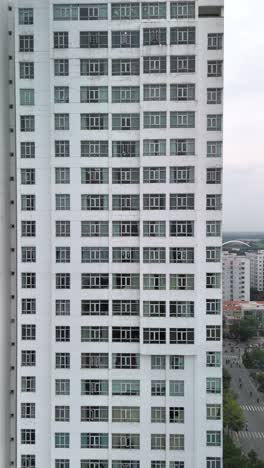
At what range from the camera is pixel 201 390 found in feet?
26.5

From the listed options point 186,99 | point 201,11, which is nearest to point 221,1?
point 201,11

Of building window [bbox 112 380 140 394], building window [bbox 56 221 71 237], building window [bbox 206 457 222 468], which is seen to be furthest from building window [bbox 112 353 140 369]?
building window [bbox 56 221 71 237]

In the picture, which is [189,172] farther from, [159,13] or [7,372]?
[7,372]

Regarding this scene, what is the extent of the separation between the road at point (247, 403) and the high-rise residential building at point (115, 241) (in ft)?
32.0

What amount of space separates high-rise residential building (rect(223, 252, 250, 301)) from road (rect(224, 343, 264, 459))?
7890 millimetres

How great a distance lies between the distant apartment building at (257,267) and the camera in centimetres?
3738

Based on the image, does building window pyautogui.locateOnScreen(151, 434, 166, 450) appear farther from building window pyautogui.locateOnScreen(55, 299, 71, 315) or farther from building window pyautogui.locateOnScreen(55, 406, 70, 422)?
building window pyautogui.locateOnScreen(55, 299, 71, 315)

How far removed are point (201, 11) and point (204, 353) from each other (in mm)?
6833

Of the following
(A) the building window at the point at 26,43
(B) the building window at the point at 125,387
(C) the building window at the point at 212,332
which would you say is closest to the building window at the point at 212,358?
(C) the building window at the point at 212,332

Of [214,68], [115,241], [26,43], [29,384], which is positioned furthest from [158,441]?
[26,43]

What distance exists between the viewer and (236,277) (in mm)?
34125

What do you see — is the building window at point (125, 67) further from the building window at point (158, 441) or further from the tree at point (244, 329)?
the tree at point (244, 329)

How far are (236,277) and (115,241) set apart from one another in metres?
27.7

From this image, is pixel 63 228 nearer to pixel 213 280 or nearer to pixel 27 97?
pixel 27 97
